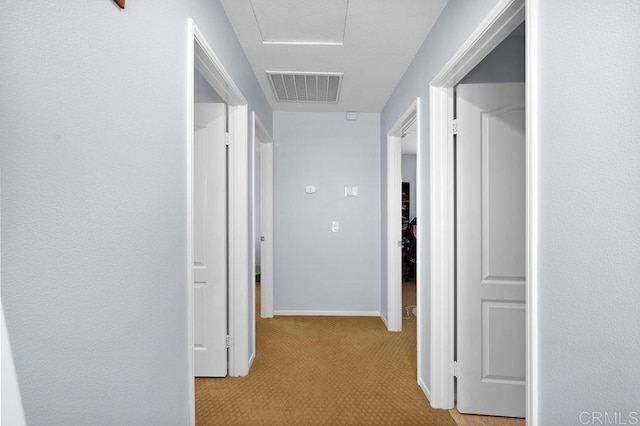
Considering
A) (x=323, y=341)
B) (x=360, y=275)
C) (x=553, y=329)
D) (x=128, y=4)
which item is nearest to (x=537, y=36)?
(x=553, y=329)

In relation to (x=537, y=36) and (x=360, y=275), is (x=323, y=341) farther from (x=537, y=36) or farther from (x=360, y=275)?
(x=537, y=36)

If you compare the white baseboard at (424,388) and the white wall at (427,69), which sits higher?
the white wall at (427,69)

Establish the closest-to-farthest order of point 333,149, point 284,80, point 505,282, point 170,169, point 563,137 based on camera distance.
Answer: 1. point 563,137
2. point 170,169
3. point 505,282
4. point 284,80
5. point 333,149

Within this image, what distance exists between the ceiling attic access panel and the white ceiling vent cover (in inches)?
21.6

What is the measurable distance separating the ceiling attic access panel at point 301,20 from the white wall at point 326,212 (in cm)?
172

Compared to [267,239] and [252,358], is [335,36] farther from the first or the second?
[252,358]

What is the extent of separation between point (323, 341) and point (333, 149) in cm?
223

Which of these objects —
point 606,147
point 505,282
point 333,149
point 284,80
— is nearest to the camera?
point 606,147

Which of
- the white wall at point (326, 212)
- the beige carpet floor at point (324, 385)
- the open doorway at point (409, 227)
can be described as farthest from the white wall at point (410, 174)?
the beige carpet floor at point (324, 385)

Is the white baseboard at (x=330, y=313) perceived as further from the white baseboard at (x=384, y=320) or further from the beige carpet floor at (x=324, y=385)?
the beige carpet floor at (x=324, y=385)

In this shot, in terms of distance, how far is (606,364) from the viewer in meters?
0.85

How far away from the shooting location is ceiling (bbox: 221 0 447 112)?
2.02m

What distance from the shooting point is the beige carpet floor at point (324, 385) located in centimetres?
206

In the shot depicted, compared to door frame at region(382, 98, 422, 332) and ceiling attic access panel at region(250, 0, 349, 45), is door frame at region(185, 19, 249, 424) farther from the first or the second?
door frame at region(382, 98, 422, 332)
